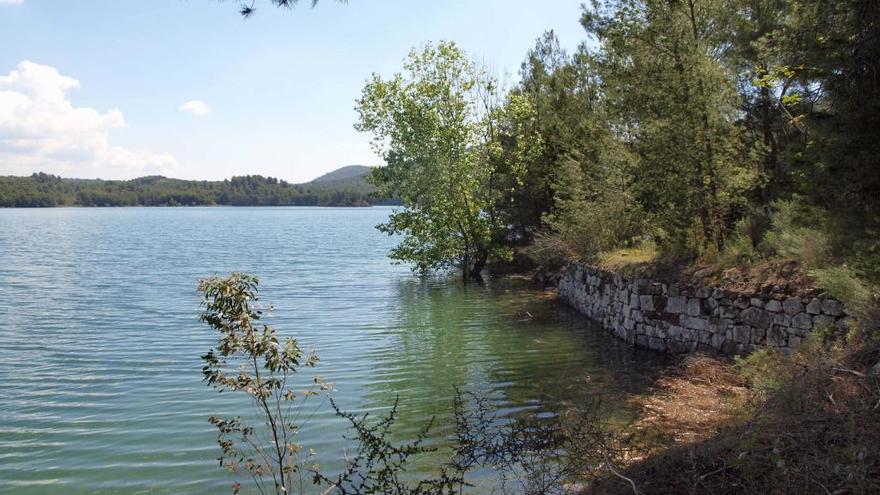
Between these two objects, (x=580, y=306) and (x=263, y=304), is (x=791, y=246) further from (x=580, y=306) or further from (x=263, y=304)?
(x=263, y=304)

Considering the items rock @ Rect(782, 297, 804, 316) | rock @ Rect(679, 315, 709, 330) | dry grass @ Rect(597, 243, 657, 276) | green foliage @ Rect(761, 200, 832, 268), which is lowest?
rock @ Rect(679, 315, 709, 330)

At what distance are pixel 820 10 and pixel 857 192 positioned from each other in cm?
209

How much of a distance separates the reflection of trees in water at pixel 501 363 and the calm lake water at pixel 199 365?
0.16ft

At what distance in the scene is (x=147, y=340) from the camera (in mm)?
15594

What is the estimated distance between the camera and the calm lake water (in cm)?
832

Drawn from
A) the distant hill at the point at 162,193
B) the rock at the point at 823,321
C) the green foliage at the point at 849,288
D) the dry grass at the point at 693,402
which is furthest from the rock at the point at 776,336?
the distant hill at the point at 162,193

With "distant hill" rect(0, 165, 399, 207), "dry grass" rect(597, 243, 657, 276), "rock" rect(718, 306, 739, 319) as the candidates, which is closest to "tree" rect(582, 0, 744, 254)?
"dry grass" rect(597, 243, 657, 276)

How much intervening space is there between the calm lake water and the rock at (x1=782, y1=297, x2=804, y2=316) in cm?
262

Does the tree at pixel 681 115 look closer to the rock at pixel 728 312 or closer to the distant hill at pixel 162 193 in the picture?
the rock at pixel 728 312

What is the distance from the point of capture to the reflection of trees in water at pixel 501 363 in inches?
404

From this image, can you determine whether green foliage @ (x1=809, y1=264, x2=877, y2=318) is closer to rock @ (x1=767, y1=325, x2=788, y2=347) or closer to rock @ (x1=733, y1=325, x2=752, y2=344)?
rock @ (x1=767, y1=325, x2=788, y2=347)

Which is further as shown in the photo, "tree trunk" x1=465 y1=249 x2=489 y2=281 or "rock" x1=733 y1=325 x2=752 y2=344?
"tree trunk" x1=465 y1=249 x2=489 y2=281

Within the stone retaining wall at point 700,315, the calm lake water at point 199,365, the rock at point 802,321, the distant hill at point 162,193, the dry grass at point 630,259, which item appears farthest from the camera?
the distant hill at point 162,193

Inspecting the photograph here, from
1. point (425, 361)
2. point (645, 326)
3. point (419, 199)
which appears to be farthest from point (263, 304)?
point (645, 326)
